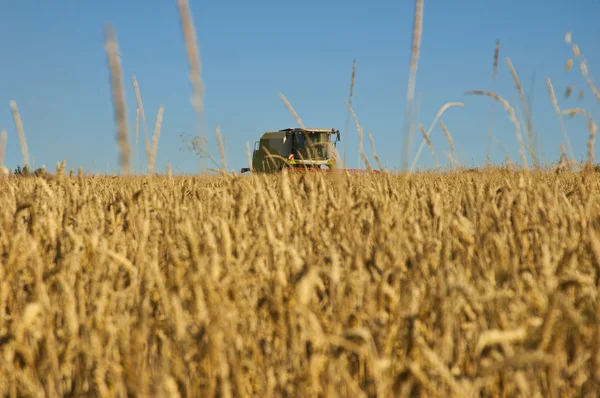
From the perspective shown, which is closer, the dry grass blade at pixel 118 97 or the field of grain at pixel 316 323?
the field of grain at pixel 316 323

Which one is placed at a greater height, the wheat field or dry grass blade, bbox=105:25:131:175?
dry grass blade, bbox=105:25:131:175

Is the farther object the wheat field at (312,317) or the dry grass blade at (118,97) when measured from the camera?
the dry grass blade at (118,97)

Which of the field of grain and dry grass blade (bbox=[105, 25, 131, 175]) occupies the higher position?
dry grass blade (bbox=[105, 25, 131, 175])

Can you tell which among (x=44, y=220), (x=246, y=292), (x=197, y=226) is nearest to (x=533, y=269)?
(x=246, y=292)

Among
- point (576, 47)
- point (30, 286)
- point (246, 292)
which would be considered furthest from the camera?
point (576, 47)

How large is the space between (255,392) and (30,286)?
91 centimetres

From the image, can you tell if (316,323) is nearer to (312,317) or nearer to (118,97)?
(312,317)

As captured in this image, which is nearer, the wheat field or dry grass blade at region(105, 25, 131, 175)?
the wheat field

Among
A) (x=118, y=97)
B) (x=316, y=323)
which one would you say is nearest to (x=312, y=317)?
(x=316, y=323)

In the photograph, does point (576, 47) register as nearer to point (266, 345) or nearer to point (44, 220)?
point (266, 345)

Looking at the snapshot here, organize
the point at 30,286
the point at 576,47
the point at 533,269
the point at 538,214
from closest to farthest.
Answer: the point at 533,269 < the point at 30,286 < the point at 538,214 < the point at 576,47

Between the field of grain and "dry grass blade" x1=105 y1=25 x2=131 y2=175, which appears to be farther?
"dry grass blade" x1=105 y1=25 x2=131 y2=175

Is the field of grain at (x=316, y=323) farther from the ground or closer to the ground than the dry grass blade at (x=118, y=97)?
closer to the ground

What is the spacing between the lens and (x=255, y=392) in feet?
4.61
